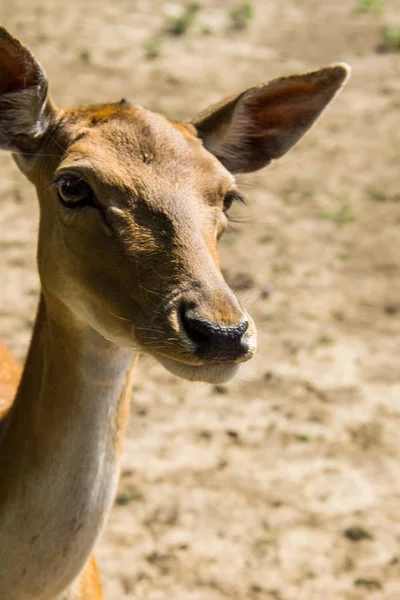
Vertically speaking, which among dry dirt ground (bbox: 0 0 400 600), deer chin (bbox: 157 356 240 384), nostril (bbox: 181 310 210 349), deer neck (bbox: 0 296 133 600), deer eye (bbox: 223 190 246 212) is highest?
nostril (bbox: 181 310 210 349)

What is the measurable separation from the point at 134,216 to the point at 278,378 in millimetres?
3732

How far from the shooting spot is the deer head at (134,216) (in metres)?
3.07

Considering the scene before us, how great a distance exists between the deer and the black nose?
0.02 m

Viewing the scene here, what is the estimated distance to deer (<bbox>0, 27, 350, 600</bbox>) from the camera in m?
3.21

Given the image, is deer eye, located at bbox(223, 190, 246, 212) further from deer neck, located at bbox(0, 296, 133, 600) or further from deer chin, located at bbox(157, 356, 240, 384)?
deer chin, located at bbox(157, 356, 240, 384)

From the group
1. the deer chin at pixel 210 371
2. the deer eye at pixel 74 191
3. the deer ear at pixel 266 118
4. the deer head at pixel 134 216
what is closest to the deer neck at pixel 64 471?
the deer head at pixel 134 216

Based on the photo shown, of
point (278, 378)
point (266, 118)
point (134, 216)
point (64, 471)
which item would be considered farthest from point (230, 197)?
point (278, 378)

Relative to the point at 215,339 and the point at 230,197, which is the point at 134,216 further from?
the point at 215,339

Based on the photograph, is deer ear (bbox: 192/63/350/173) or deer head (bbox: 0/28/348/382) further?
deer ear (bbox: 192/63/350/173)

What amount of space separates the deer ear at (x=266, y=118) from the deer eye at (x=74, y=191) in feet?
2.41

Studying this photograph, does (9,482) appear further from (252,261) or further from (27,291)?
(252,261)

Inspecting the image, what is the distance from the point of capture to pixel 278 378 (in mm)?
6922

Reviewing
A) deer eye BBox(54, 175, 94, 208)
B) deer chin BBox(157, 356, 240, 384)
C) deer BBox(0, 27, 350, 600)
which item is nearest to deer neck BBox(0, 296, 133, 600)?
deer BBox(0, 27, 350, 600)

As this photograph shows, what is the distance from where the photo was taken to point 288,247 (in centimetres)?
845
